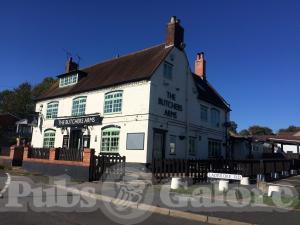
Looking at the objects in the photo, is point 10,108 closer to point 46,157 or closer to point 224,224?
point 46,157

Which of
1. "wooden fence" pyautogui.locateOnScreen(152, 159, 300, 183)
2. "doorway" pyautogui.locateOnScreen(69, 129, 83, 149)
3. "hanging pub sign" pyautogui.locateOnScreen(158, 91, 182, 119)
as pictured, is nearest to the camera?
"wooden fence" pyautogui.locateOnScreen(152, 159, 300, 183)

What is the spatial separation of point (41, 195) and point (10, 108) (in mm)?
59058

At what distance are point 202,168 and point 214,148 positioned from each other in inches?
516

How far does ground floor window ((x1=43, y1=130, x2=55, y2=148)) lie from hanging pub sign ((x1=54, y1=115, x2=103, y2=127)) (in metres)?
1.32

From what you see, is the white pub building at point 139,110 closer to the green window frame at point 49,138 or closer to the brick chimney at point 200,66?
the green window frame at point 49,138

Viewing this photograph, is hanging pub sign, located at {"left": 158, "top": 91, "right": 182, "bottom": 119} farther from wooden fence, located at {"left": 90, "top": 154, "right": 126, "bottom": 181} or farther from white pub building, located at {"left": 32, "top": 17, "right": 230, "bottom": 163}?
wooden fence, located at {"left": 90, "top": 154, "right": 126, "bottom": 181}

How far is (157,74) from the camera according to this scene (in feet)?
77.8

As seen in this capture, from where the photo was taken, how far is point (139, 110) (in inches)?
910

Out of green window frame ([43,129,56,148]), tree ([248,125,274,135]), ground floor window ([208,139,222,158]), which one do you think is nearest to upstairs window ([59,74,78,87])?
green window frame ([43,129,56,148])

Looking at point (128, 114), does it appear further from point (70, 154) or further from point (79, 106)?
point (79, 106)

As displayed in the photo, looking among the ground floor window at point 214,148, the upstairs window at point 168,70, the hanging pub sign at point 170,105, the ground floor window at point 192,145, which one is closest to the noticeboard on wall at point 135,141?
the hanging pub sign at point 170,105

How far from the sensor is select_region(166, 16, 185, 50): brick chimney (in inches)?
1008

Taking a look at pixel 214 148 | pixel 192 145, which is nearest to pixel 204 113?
pixel 214 148

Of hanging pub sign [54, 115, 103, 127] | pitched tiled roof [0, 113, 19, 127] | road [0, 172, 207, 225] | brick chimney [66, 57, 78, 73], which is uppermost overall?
brick chimney [66, 57, 78, 73]
